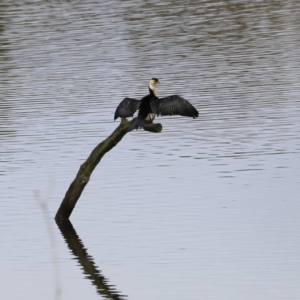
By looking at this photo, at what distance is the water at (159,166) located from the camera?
12.6 m

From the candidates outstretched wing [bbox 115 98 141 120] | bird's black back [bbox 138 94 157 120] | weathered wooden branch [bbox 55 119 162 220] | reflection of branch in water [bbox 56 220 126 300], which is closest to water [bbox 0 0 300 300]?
reflection of branch in water [bbox 56 220 126 300]

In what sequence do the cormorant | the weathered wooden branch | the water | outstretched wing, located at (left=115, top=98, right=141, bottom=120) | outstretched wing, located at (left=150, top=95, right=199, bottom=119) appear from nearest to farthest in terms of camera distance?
the water
the weathered wooden branch
the cormorant
outstretched wing, located at (left=150, top=95, right=199, bottom=119)
outstretched wing, located at (left=115, top=98, right=141, bottom=120)

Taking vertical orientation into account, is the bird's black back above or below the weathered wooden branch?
above

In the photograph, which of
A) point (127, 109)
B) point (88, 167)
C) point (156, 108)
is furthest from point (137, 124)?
point (88, 167)

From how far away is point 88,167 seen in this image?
1473 centimetres

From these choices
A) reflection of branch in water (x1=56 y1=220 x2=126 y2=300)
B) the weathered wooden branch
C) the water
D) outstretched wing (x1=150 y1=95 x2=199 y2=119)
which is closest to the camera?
reflection of branch in water (x1=56 y1=220 x2=126 y2=300)

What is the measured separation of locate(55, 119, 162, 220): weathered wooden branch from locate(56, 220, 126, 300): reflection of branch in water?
0.66 feet

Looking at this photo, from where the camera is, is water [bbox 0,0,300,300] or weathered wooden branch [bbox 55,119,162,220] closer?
water [bbox 0,0,300,300]

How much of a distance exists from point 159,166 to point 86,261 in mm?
5301

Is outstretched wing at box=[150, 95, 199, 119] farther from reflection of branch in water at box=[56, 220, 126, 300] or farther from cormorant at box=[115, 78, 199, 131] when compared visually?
reflection of branch in water at box=[56, 220, 126, 300]

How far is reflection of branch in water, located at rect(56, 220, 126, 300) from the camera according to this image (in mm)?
12055

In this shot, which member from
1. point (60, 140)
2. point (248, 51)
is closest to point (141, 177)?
point (60, 140)

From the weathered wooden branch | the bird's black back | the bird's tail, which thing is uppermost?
the bird's tail

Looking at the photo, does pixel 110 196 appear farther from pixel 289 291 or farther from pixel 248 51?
pixel 248 51
